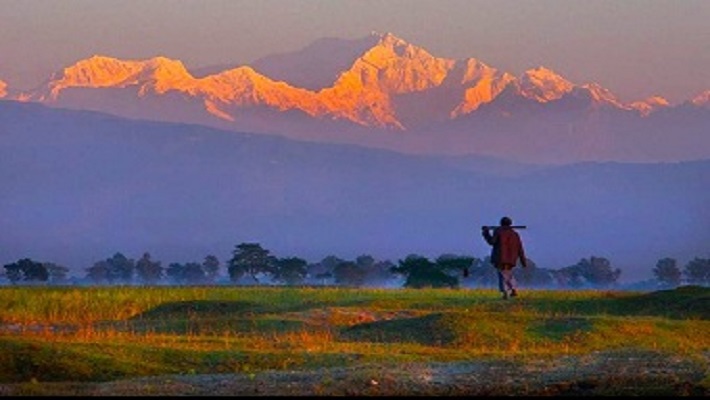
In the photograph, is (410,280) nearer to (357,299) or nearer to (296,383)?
(357,299)

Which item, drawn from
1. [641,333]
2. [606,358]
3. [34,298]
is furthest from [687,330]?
[34,298]

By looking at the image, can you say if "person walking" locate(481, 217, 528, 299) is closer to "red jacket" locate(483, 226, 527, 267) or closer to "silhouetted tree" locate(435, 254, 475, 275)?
"red jacket" locate(483, 226, 527, 267)

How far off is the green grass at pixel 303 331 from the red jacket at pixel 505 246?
215cm

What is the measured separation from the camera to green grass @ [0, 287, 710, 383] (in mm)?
37781

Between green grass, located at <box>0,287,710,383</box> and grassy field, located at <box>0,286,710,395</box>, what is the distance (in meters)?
0.07

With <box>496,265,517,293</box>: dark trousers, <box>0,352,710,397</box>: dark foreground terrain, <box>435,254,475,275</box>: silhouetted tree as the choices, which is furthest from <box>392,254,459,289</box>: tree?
<box>0,352,710,397</box>: dark foreground terrain

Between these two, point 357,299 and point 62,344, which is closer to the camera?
point 62,344

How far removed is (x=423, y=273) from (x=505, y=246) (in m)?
99.1

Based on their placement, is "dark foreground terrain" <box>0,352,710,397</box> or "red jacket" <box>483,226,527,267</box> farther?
"red jacket" <box>483,226,527,267</box>

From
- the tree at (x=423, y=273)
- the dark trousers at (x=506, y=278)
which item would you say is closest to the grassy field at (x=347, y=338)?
the dark trousers at (x=506, y=278)

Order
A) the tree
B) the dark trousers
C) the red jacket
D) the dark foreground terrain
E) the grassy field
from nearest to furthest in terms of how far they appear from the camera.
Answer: the dark foreground terrain < the grassy field < the red jacket < the dark trousers < the tree

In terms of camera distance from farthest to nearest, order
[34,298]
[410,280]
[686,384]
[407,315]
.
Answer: [410,280] < [34,298] < [407,315] < [686,384]

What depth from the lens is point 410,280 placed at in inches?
6329

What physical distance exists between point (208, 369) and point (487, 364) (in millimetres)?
7494
